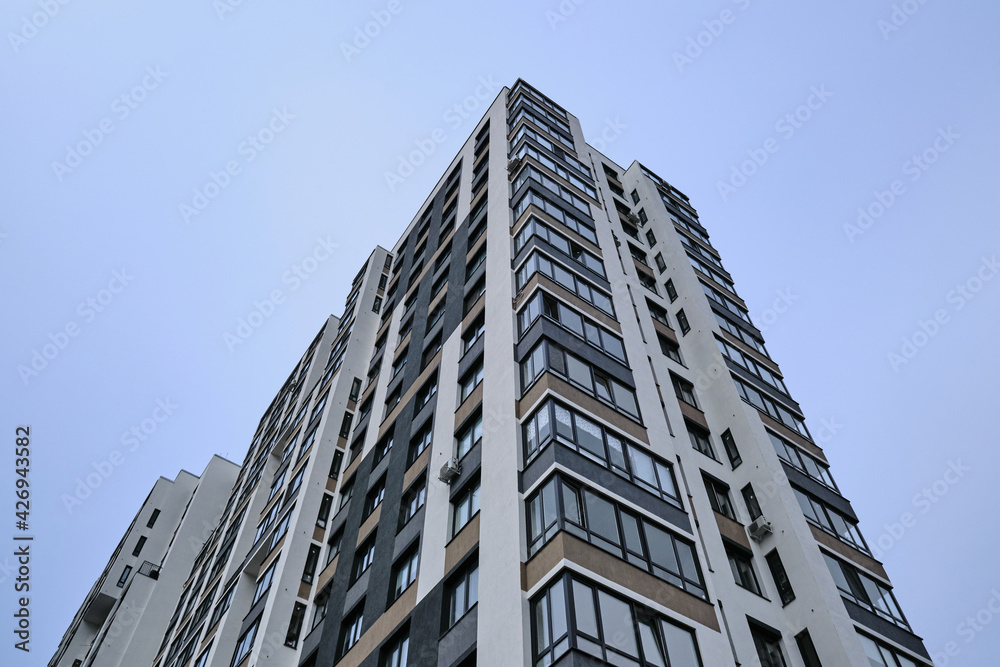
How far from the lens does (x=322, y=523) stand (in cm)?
3575

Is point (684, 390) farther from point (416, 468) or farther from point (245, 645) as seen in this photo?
point (245, 645)

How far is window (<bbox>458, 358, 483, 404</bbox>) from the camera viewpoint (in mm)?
28663

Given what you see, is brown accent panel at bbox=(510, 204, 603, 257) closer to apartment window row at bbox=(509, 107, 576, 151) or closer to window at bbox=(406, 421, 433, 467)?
window at bbox=(406, 421, 433, 467)

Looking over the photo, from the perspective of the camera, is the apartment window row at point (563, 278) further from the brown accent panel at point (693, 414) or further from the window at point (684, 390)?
the brown accent panel at point (693, 414)

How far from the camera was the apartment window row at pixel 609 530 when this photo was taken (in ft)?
65.0

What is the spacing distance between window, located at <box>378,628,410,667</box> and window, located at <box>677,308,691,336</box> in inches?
813

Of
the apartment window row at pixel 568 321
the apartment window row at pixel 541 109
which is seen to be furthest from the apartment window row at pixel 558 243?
the apartment window row at pixel 541 109

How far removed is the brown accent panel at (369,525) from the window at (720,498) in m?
12.3

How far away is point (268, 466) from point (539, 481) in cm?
3239

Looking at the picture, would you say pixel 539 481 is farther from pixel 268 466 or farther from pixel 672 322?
pixel 268 466

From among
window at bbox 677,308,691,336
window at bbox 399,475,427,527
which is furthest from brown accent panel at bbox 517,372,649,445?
window at bbox 677,308,691,336

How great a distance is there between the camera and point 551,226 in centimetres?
3391

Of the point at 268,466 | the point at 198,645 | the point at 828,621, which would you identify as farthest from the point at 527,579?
the point at 268,466

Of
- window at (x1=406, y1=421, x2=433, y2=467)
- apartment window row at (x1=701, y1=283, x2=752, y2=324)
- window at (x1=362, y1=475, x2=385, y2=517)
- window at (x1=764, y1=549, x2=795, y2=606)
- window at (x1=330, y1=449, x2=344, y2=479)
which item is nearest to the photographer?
window at (x1=764, y1=549, x2=795, y2=606)
